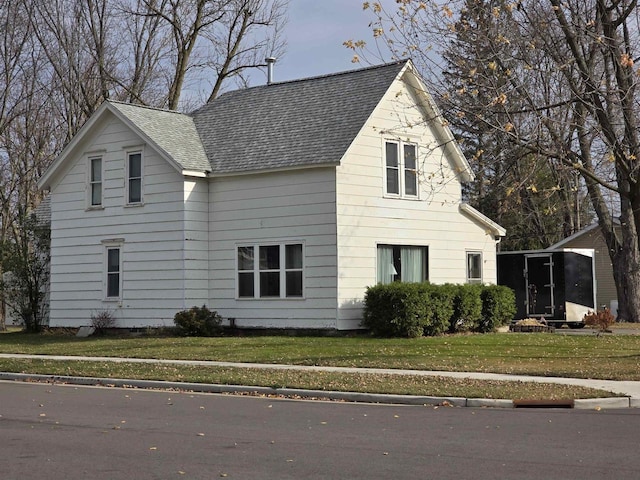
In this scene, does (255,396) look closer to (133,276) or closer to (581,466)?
(581,466)

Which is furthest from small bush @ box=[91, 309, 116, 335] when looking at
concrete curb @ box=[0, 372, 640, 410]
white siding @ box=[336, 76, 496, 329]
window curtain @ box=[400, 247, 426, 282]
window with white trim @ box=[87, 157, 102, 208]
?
concrete curb @ box=[0, 372, 640, 410]

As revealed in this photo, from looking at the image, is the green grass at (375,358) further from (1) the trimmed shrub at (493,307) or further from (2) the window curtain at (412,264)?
(2) the window curtain at (412,264)

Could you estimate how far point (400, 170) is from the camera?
28859 mm

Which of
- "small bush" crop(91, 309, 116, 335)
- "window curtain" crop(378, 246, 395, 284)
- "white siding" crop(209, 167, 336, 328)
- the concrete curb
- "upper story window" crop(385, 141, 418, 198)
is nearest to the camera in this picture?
the concrete curb

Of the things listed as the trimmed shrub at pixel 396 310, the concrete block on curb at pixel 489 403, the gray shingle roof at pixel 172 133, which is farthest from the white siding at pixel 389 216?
the concrete block on curb at pixel 489 403

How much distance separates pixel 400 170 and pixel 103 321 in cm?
1045

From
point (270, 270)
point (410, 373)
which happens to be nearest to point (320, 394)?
point (410, 373)

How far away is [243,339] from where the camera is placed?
Result: 86.1 feet

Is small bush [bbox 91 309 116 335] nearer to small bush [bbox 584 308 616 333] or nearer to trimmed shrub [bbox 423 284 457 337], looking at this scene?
trimmed shrub [bbox 423 284 457 337]

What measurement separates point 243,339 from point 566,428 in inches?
597

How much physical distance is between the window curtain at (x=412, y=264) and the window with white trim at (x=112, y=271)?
355 inches

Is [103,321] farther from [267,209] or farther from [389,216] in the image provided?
[389,216]

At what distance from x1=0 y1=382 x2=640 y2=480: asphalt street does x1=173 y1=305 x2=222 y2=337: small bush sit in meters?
11.9

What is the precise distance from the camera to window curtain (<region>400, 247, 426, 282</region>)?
28.8 metres
